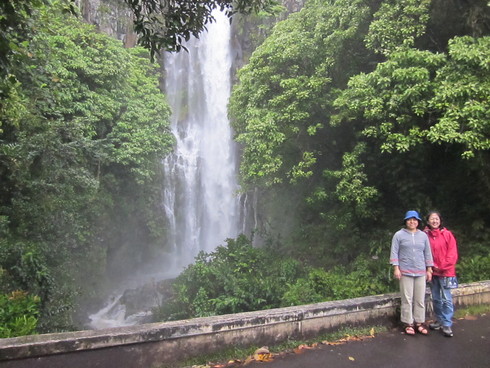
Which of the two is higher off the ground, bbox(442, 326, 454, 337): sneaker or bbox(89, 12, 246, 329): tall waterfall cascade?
bbox(89, 12, 246, 329): tall waterfall cascade

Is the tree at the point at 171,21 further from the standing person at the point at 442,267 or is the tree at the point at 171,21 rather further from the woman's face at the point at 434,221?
the standing person at the point at 442,267

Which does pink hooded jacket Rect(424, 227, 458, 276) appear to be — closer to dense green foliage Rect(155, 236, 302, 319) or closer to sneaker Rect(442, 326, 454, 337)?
sneaker Rect(442, 326, 454, 337)

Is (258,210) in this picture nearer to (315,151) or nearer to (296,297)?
(315,151)

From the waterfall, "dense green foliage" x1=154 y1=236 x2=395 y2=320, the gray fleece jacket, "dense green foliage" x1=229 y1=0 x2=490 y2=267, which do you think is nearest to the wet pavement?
the gray fleece jacket

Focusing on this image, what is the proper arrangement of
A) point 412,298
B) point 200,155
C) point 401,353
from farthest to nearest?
point 200,155, point 412,298, point 401,353

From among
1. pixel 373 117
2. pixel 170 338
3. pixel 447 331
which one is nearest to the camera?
pixel 170 338

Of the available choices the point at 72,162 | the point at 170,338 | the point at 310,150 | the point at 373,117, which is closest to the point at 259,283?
the point at 310,150

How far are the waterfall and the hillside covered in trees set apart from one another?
8311 mm

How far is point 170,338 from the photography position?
139 inches

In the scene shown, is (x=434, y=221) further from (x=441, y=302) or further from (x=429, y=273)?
(x=441, y=302)

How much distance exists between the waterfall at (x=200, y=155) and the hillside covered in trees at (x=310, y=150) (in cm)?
831

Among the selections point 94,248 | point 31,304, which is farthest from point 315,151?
point 94,248

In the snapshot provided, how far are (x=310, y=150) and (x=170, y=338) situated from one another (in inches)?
355

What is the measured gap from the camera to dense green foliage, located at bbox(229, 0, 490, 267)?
A: 6.87 meters
